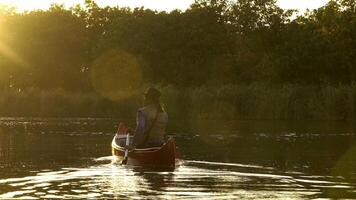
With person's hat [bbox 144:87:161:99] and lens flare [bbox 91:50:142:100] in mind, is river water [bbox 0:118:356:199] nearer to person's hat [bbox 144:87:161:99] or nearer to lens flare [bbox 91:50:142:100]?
person's hat [bbox 144:87:161:99]

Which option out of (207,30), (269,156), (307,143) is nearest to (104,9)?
(207,30)

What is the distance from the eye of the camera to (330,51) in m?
71.4

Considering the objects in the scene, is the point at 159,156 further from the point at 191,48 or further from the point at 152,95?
the point at 191,48

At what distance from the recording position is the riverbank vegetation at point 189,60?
54219 millimetres

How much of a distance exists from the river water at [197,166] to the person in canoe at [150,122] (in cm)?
99

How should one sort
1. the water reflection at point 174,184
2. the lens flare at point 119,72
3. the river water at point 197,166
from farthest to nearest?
the lens flare at point 119,72 < the river water at point 197,166 < the water reflection at point 174,184

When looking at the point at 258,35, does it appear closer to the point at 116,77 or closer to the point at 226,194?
the point at 116,77

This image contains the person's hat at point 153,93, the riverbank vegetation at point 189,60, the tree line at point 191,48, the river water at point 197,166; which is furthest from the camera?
the tree line at point 191,48

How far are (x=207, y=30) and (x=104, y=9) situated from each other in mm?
22893

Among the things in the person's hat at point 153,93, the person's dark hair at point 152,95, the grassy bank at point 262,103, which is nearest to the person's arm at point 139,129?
the person's dark hair at point 152,95

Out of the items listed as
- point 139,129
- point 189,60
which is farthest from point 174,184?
point 189,60

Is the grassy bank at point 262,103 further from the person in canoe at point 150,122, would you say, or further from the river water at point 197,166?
the person in canoe at point 150,122

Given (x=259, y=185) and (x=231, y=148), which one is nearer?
(x=259, y=185)

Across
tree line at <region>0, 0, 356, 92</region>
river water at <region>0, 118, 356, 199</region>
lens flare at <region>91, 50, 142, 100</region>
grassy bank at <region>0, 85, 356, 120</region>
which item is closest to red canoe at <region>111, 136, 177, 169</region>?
river water at <region>0, 118, 356, 199</region>
